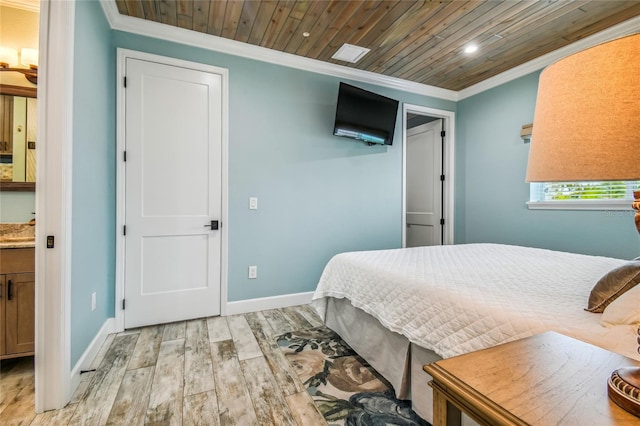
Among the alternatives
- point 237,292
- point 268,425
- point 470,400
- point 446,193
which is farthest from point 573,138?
point 446,193

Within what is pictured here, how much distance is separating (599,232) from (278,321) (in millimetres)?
3043

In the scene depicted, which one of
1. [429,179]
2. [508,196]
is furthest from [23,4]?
[508,196]

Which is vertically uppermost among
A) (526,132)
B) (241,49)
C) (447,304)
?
(241,49)

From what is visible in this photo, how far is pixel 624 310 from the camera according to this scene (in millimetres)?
929

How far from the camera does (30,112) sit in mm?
2115

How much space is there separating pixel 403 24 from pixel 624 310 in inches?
97.4

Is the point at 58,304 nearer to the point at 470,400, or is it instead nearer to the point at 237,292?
the point at 237,292

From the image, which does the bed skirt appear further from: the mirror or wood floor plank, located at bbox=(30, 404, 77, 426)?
the mirror

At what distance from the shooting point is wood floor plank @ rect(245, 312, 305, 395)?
1.72m

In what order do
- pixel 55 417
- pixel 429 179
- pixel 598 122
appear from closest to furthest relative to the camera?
pixel 598 122, pixel 55 417, pixel 429 179

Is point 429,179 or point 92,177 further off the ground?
point 429,179

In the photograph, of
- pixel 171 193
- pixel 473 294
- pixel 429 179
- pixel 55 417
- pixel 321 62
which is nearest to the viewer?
pixel 473 294

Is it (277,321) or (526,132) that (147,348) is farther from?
(526,132)

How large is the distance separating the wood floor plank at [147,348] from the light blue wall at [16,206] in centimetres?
116
